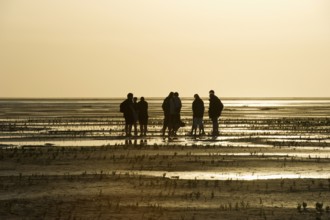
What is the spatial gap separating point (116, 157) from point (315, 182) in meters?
8.30

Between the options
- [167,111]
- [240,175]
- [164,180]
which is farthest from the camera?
[167,111]

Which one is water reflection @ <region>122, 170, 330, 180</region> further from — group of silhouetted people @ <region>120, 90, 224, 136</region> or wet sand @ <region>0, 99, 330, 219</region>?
group of silhouetted people @ <region>120, 90, 224, 136</region>

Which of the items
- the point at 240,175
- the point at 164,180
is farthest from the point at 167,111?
the point at 164,180

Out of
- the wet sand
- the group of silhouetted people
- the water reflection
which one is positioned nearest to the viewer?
the wet sand

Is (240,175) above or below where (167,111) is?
below

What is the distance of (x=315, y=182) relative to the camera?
62.4 ft

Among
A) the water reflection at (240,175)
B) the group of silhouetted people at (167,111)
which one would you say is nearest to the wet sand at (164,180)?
the water reflection at (240,175)

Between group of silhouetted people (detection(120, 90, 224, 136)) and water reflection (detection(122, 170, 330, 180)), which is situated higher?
group of silhouetted people (detection(120, 90, 224, 136))

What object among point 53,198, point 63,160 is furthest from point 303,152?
point 53,198

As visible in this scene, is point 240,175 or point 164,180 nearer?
point 164,180

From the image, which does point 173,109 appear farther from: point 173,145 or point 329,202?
point 329,202

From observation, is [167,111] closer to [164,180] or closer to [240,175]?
[240,175]

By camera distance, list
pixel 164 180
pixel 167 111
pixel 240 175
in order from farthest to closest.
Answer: pixel 167 111, pixel 240 175, pixel 164 180

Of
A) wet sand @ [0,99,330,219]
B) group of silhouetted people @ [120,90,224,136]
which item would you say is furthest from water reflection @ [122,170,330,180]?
group of silhouetted people @ [120,90,224,136]
